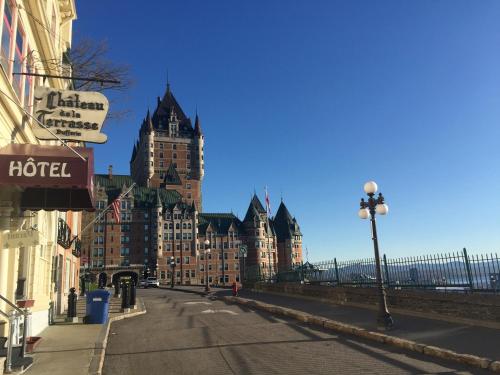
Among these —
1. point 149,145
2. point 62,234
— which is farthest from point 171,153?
point 62,234

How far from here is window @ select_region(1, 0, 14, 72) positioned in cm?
913

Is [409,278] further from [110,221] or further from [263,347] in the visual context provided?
[110,221]

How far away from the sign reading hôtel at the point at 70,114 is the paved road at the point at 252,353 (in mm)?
5265

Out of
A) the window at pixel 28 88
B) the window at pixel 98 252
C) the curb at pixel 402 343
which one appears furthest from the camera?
the window at pixel 98 252

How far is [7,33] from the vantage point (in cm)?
949

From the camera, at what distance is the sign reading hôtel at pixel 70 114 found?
10.7 m

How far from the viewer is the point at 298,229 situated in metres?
136

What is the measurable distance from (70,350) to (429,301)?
413 inches

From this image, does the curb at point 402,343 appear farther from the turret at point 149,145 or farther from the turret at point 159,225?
the turret at point 149,145

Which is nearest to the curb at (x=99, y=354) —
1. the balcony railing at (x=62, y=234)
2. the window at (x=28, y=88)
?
the balcony railing at (x=62, y=234)

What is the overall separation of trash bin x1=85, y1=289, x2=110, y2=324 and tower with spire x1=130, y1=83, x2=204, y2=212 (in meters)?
113

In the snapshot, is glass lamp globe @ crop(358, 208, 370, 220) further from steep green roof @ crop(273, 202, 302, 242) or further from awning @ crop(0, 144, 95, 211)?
steep green roof @ crop(273, 202, 302, 242)

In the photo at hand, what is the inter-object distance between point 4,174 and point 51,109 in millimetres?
3022

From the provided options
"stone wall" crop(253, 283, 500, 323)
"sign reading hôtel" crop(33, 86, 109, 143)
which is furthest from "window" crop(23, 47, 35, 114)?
"stone wall" crop(253, 283, 500, 323)
